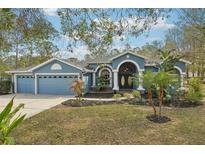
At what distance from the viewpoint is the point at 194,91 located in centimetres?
1156

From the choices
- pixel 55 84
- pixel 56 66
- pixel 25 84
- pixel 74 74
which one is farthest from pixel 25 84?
pixel 74 74

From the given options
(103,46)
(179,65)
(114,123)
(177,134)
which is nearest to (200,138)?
(177,134)

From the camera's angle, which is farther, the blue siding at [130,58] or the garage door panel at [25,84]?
the garage door panel at [25,84]

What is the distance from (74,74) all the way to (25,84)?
3007 mm

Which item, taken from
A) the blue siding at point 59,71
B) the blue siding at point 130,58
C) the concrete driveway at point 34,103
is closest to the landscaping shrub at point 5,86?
the blue siding at point 59,71

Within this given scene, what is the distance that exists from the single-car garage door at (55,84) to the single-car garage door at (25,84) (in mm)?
562

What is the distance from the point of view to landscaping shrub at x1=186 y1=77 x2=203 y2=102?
36.3 feet

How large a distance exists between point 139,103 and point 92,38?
6755 mm

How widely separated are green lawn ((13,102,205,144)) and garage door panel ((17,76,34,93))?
7792 mm

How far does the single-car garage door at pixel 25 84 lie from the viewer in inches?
630

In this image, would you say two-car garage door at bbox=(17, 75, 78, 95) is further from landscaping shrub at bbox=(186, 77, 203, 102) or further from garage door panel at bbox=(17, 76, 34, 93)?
landscaping shrub at bbox=(186, 77, 203, 102)

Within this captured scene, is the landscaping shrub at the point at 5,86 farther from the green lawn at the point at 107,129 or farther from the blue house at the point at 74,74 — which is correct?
the green lawn at the point at 107,129

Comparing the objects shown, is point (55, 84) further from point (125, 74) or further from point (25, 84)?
point (125, 74)
